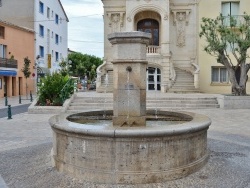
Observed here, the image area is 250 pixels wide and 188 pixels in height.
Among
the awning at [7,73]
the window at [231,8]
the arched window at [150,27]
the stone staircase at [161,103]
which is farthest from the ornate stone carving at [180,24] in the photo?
the awning at [7,73]

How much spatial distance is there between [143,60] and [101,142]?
203cm

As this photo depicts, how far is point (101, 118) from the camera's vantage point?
8758mm

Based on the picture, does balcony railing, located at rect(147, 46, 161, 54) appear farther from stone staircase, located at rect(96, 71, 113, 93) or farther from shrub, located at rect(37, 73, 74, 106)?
shrub, located at rect(37, 73, 74, 106)

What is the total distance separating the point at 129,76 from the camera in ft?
21.8

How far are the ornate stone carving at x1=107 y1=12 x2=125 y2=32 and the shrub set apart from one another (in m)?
11.1

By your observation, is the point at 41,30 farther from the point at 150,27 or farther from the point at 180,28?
the point at 180,28

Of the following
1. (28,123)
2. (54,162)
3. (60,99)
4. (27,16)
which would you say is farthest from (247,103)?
(27,16)

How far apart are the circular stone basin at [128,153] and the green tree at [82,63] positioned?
149 ft

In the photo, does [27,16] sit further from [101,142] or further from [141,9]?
[101,142]

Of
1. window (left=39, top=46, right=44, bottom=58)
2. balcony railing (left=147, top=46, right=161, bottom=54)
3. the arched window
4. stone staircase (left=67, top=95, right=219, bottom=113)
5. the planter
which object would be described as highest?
the arched window

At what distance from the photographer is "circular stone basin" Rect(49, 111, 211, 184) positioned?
5449 mm

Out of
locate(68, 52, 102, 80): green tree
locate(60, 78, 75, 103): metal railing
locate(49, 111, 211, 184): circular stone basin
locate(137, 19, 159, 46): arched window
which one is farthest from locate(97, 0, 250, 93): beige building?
locate(68, 52, 102, 80): green tree

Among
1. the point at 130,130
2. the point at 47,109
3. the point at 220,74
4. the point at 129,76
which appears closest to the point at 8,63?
the point at 47,109

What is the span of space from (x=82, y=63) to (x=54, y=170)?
4964cm
